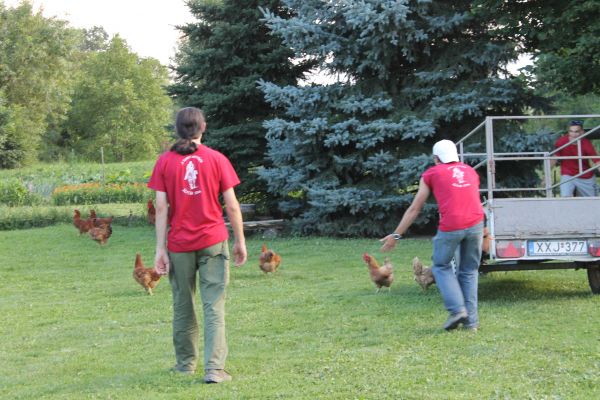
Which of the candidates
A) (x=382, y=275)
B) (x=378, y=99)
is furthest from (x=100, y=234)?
(x=382, y=275)

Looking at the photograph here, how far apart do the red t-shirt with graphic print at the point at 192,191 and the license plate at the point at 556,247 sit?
4344mm

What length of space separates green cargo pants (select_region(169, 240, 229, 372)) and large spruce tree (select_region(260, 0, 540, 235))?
11.5 m

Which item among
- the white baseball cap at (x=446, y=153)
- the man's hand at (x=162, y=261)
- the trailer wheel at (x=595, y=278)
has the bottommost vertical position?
the trailer wheel at (x=595, y=278)

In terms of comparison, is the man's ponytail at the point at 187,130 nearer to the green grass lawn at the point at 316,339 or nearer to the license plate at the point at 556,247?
the green grass lawn at the point at 316,339

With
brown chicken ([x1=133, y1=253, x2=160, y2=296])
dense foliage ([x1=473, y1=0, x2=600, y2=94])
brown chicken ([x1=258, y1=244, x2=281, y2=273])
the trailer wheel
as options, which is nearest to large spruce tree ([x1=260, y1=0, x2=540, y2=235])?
dense foliage ([x1=473, y1=0, x2=600, y2=94])

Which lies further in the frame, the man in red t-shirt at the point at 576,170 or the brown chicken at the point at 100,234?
the brown chicken at the point at 100,234

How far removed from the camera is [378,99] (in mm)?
18234

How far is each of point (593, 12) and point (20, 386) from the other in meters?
12.9

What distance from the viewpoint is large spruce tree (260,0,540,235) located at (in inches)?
693

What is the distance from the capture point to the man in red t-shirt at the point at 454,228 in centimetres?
796

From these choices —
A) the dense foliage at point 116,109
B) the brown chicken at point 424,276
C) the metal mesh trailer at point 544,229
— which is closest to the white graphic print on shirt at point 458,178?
the metal mesh trailer at point 544,229

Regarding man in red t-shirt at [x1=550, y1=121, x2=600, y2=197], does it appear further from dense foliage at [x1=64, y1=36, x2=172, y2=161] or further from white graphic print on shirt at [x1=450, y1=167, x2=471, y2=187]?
dense foliage at [x1=64, y1=36, x2=172, y2=161]

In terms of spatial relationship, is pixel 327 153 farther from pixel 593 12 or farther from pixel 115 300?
pixel 115 300

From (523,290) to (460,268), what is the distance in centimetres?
290
